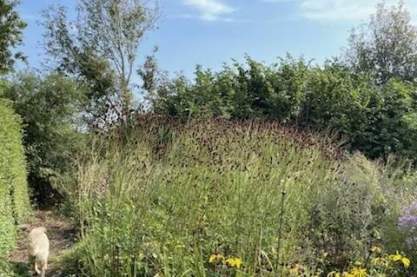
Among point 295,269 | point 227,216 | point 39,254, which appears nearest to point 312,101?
point 227,216

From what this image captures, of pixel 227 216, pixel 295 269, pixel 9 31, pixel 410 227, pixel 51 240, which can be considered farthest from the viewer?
pixel 9 31

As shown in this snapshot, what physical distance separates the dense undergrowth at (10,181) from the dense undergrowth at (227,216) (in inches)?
61.5

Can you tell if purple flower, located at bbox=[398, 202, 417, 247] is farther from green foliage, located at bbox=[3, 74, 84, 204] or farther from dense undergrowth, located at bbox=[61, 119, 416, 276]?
green foliage, located at bbox=[3, 74, 84, 204]

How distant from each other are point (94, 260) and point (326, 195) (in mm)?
2266

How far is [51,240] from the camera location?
788cm

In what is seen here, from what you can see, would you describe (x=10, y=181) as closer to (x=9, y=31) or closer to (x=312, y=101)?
(x=312, y=101)

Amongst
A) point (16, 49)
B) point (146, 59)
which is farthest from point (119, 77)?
point (16, 49)

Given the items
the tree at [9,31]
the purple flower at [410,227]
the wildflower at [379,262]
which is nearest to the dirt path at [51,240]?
the wildflower at [379,262]

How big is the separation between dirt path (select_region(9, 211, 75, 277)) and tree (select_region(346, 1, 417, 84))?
1595 centimetres

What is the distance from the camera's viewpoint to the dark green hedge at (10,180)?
7102 millimetres

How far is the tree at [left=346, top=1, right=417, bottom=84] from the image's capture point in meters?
22.8

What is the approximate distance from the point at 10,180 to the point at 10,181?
0.06 ft

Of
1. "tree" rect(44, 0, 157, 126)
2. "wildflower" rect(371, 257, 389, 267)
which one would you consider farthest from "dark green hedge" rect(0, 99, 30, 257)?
"tree" rect(44, 0, 157, 126)

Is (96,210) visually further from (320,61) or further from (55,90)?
(320,61)
